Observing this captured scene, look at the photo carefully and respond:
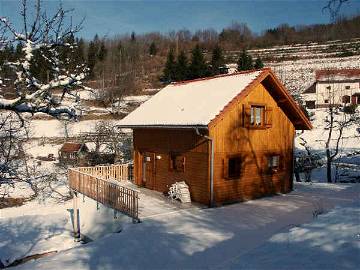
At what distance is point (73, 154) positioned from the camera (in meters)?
34.5

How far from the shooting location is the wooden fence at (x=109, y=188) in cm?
1386

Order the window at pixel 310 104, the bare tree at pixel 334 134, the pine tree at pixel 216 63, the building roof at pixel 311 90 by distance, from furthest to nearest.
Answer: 1. the pine tree at pixel 216 63
2. the building roof at pixel 311 90
3. the window at pixel 310 104
4. the bare tree at pixel 334 134

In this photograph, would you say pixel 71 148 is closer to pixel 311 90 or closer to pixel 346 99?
pixel 311 90

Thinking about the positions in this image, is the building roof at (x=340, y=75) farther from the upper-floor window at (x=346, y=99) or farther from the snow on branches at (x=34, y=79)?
the snow on branches at (x=34, y=79)

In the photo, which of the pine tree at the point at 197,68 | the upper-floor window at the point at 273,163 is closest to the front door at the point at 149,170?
the upper-floor window at the point at 273,163

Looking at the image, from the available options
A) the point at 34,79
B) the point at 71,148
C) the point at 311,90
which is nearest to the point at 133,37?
the point at 311,90

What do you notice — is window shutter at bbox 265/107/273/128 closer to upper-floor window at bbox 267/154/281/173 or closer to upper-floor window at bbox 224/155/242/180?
upper-floor window at bbox 267/154/281/173

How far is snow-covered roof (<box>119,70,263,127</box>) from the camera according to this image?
15547 millimetres

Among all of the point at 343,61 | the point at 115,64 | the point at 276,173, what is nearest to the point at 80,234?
the point at 276,173

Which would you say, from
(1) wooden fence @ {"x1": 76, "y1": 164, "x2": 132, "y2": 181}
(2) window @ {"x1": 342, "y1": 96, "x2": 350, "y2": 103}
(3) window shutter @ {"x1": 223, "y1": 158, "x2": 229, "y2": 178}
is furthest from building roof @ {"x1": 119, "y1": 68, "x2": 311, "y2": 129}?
(2) window @ {"x1": 342, "y1": 96, "x2": 350, "y2": 103}

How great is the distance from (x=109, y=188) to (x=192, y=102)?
5.27 meters

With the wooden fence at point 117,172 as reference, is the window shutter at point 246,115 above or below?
above

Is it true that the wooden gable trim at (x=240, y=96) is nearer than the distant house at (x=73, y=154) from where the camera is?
Yes

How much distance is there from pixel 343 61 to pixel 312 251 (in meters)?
70.2
